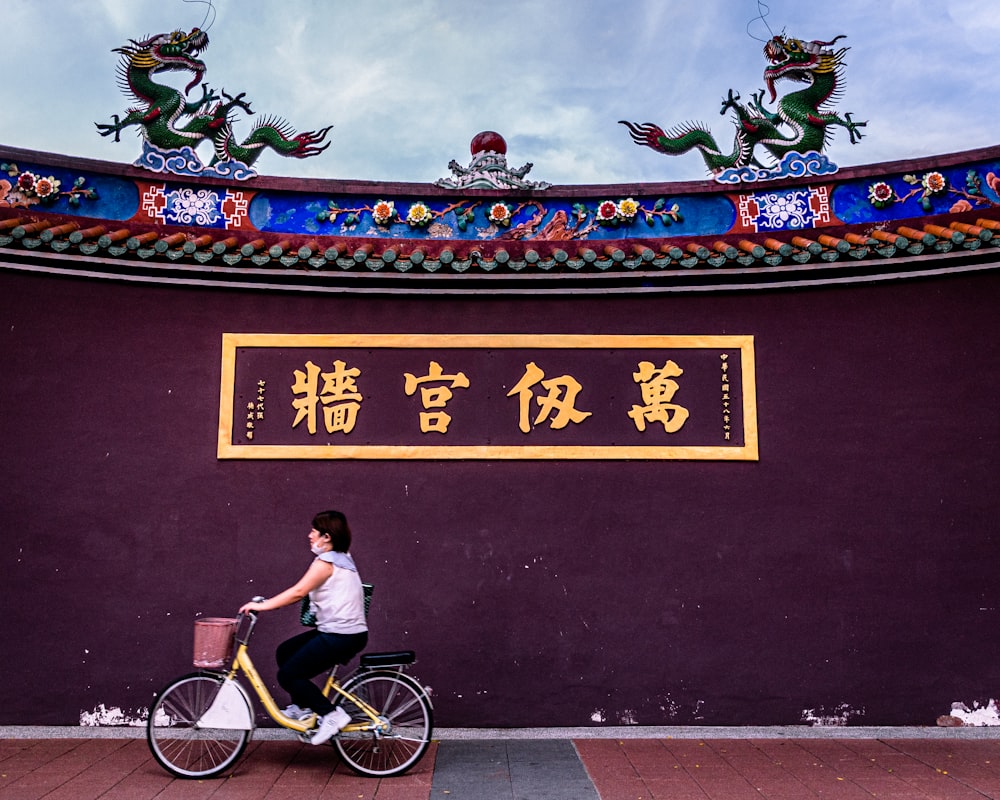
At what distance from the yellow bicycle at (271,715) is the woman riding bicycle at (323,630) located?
0.10m

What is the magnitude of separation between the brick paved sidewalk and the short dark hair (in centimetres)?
126

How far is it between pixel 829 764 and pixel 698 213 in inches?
154

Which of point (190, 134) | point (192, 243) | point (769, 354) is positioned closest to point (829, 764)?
point (769, 354)

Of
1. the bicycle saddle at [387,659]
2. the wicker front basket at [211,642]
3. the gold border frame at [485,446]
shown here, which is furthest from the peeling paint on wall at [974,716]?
the wicker front basket at [211,642]

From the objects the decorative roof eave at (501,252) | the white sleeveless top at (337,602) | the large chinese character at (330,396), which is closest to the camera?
the white sleeveless top at (337,602)

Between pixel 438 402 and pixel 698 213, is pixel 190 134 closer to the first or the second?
pixel 438 402

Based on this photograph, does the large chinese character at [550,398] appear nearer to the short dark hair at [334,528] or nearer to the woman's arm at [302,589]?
the short dark hair at [334,528]

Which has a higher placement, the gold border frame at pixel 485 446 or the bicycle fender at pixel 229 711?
the gold border frame at pixel 485 446

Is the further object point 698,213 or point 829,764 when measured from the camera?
point 698,213

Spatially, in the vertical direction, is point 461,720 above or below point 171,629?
below

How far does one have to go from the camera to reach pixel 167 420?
20.1 ft

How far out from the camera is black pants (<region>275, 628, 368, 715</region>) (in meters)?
4.74

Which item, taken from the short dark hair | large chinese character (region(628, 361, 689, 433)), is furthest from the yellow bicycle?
large chinese character (region(628, 361, 689, 433))

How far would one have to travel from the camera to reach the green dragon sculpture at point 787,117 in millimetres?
6660
